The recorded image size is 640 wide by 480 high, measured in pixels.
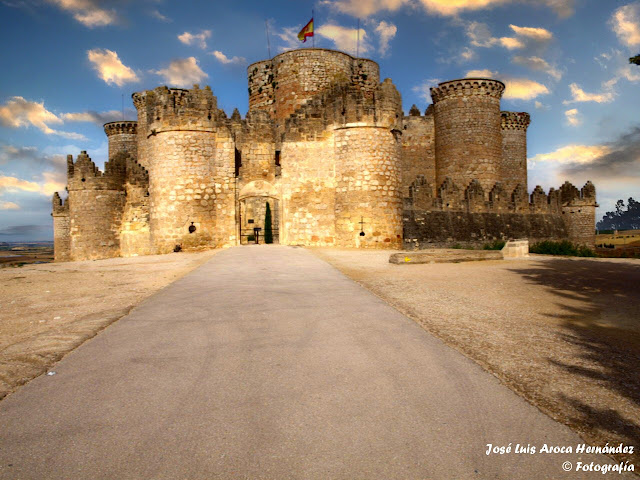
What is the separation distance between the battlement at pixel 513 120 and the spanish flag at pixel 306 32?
20.5m

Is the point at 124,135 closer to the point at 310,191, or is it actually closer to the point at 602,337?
the point at 310,191

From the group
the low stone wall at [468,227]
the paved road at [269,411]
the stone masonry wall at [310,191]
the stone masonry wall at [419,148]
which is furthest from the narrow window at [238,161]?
the stone masonry wall at [419,148]

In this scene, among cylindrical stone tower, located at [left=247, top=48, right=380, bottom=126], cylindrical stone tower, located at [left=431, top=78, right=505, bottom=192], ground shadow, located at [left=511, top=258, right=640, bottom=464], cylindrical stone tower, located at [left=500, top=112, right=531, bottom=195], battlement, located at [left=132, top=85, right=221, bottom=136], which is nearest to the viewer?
ground shadow, located at [left=511, top=258, right=640, bottom=464]

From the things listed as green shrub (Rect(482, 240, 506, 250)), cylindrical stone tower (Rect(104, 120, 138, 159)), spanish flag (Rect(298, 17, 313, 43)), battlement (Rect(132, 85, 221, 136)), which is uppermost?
spanish flag (Rect(298, 17, 313, 43))

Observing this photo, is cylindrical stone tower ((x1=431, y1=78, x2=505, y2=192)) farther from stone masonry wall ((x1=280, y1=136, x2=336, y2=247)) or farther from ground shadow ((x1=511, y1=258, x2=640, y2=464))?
ground shadow ((x1=511, y1=258, x2=640, y2=464))

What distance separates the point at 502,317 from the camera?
5.76 metres

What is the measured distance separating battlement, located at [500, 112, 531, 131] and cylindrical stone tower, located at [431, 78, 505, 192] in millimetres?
5604

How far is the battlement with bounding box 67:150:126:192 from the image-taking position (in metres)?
21.2

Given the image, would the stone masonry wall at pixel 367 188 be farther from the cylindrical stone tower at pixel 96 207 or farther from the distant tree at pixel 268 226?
the cylindrical stone tower at pixel 96 207

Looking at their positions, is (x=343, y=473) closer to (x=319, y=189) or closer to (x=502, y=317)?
(x=502, y=317)

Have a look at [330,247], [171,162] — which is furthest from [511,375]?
[171,162]

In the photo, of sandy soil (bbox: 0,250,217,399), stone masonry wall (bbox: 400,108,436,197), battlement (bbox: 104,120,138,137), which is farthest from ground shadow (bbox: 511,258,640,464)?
battlement (bbox: 104,120,138,137)

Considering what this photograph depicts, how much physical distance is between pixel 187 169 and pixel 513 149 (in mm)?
29383

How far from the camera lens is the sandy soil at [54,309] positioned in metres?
4.02
